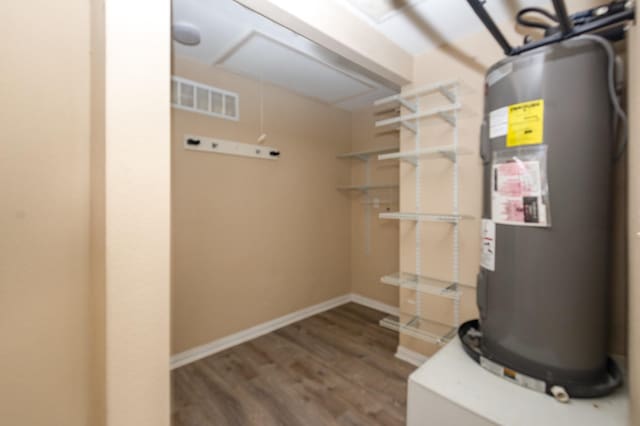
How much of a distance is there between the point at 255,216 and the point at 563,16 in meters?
2.32

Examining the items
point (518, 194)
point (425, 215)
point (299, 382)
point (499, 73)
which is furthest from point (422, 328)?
point (499, 73)

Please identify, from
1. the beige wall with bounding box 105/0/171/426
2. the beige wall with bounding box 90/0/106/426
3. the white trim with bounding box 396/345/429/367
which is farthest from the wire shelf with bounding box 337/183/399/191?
the beige wall with bounding box 90/0/106/426

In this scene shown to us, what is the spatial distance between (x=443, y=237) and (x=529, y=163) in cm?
98

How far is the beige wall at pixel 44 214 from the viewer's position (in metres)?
0.81

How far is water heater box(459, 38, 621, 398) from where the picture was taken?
943 mm

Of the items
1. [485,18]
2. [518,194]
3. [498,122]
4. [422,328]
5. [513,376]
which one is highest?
[485,18]

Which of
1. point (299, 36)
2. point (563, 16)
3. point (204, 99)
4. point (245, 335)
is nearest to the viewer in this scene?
point (563, 16)

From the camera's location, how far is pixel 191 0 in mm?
1535

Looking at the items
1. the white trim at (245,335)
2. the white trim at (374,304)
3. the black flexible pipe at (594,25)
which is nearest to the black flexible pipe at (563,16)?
the black flexible pipe at (594,25)

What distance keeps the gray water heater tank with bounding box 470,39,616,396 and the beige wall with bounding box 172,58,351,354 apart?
2052 mm

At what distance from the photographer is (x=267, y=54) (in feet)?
6.92

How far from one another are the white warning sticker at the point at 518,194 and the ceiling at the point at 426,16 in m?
1.04

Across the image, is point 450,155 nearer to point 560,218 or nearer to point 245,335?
point 560,218

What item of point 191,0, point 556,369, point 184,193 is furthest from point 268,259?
point 556,369
